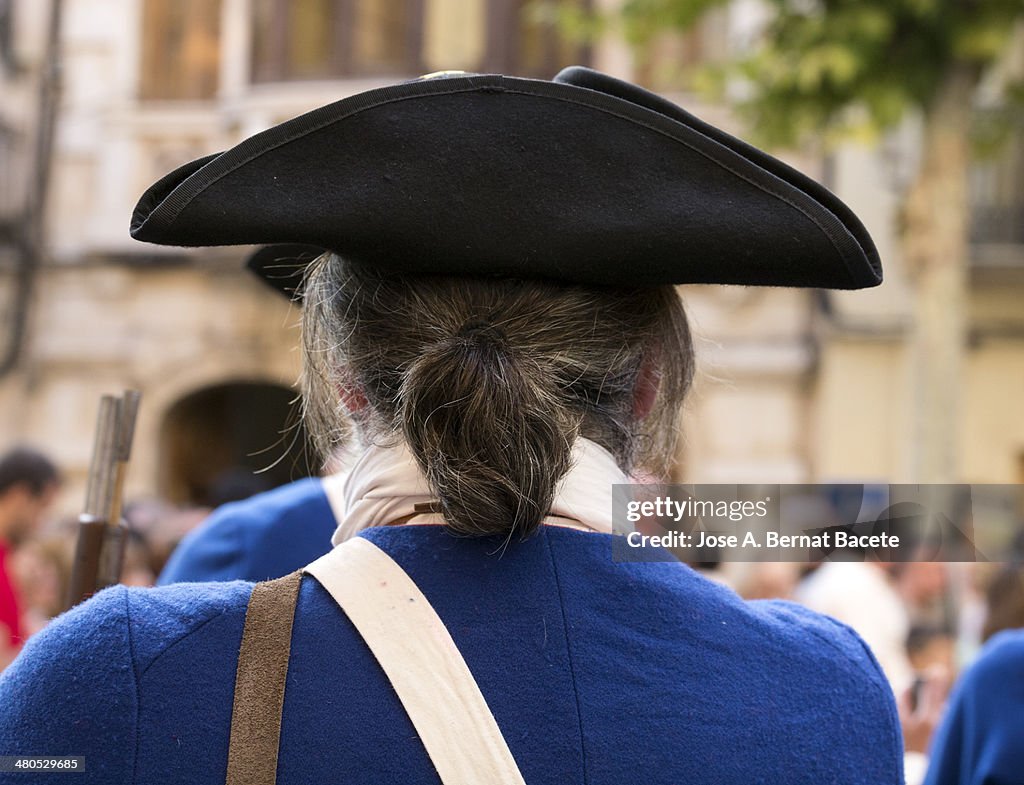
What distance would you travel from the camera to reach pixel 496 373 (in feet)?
3.88

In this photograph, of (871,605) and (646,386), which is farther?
(871,605)

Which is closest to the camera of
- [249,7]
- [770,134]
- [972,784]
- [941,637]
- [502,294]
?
[502,294]

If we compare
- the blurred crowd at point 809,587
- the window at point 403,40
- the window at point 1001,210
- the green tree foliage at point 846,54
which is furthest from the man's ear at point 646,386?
the window at point 403,40

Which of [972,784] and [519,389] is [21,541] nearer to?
[972,784]

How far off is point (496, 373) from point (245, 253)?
31.1 ft

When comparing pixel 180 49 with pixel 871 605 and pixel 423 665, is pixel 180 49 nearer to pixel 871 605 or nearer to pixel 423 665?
pixel 871 605

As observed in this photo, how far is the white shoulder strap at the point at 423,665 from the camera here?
1120mm

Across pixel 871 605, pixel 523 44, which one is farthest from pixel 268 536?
pixel 523 44

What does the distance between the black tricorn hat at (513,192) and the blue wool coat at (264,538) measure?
1265mm

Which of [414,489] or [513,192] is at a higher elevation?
[513,192]

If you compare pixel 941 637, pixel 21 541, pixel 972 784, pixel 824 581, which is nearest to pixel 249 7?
pixel 21 541

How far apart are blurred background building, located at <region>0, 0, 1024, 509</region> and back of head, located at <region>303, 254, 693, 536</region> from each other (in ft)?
28.5

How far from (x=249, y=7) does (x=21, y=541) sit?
22.8ft

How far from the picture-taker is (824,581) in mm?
5191
